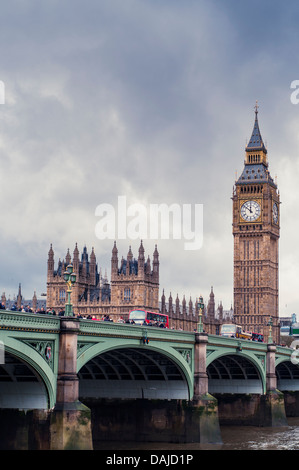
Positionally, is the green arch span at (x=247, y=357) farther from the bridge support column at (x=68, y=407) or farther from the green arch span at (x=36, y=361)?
the green arch span at (x=36, y=361)

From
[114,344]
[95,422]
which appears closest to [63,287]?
[95,422]

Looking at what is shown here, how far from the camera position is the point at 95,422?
64438 millimetres

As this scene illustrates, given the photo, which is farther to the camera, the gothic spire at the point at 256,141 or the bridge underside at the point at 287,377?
the gothic spire at the point at 256,141

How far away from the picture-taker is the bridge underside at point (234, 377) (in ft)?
262

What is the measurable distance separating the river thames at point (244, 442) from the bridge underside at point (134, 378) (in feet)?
12.1

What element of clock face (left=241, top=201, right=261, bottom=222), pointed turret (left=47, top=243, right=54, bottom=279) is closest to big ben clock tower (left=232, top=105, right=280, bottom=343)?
clock face (left=241, top=201, right=261, bottom=222)

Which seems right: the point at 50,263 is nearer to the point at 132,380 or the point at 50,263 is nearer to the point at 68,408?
the point at 132,380

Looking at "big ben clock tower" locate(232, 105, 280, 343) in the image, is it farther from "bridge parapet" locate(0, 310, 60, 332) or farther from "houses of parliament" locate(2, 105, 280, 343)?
"bridge parapet" locate(0, 310, 60, 332)

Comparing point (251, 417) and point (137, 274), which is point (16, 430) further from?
point (137, 274)

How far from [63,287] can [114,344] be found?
305 ft

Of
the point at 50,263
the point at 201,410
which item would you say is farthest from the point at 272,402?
the point at 50,263

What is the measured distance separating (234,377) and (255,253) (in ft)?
260

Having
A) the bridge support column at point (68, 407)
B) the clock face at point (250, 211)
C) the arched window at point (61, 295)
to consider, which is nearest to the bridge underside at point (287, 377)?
the arched window at point (61, 295)
